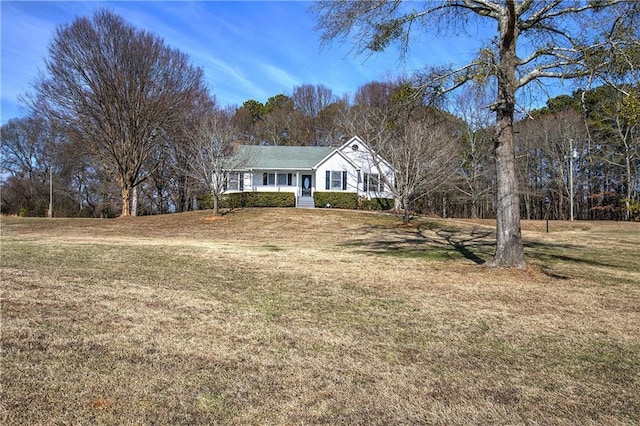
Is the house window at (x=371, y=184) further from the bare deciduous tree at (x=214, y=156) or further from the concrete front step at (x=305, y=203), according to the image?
the bare deciduous tree at (x=214, y=156)

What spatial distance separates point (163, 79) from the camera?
28.4 metres

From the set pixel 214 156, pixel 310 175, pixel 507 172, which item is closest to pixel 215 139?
pixel 214 156

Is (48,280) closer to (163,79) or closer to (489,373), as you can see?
(489,373)

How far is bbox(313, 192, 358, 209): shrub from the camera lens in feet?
102

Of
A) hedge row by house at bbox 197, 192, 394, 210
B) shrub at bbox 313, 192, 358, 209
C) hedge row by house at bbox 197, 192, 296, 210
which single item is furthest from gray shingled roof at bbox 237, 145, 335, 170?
shrub at bbox 313, 192, 358, 209

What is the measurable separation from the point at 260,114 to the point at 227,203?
890 inches

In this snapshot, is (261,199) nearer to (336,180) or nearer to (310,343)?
(336,180)

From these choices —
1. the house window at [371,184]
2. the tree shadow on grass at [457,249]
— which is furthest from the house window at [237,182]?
the tree shadow on grass at [457,249]

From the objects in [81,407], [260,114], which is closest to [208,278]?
[81,407]

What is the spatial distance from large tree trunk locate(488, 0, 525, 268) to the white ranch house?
71.7 ft

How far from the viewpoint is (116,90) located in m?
26.8

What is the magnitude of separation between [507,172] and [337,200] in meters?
22.3

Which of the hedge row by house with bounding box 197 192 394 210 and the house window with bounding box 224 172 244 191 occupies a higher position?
the house window with bounding box 224 172 244 191

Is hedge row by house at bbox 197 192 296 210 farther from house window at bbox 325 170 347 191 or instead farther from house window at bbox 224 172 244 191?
house window at bbox 325 170 347 191
